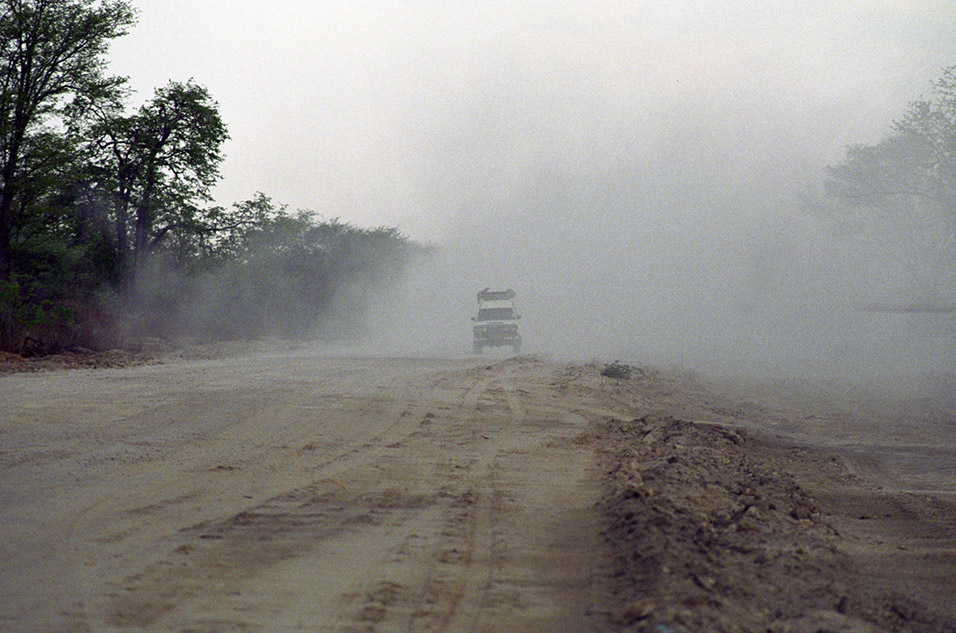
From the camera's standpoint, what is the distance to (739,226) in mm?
54875

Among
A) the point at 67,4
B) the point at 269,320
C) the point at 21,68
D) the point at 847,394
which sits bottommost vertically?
the point at 847,394

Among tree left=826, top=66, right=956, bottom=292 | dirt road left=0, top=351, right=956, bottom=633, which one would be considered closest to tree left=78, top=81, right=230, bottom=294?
dirt road left=0, top=351, right=956, bottom=633

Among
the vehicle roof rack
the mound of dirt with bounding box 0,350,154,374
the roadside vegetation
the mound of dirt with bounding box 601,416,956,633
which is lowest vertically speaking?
the mound of dirt with bounding box 601,416,956,633

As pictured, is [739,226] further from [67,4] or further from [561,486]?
[561,486]

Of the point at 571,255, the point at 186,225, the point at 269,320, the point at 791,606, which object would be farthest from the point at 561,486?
the point at 571,255

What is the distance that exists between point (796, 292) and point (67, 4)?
44.8m

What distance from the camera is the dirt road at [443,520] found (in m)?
3.94

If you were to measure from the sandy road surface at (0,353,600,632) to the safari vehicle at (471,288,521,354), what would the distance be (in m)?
19.4

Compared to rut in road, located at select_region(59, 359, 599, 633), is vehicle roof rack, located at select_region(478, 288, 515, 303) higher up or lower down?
higher up

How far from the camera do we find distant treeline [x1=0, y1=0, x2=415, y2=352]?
25094mm

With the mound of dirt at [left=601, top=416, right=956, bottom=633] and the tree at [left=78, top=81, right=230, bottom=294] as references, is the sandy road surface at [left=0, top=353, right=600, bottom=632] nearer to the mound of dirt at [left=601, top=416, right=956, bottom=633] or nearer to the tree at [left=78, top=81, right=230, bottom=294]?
the mound of dirt at [left=601, top=416, right=956, bottom=633]

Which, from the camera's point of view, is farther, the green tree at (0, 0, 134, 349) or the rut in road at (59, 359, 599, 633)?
the green tree at (0, 0, 134, 349)

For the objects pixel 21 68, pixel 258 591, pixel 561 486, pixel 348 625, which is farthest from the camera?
pixel 21 68

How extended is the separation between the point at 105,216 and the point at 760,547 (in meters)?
32.2
